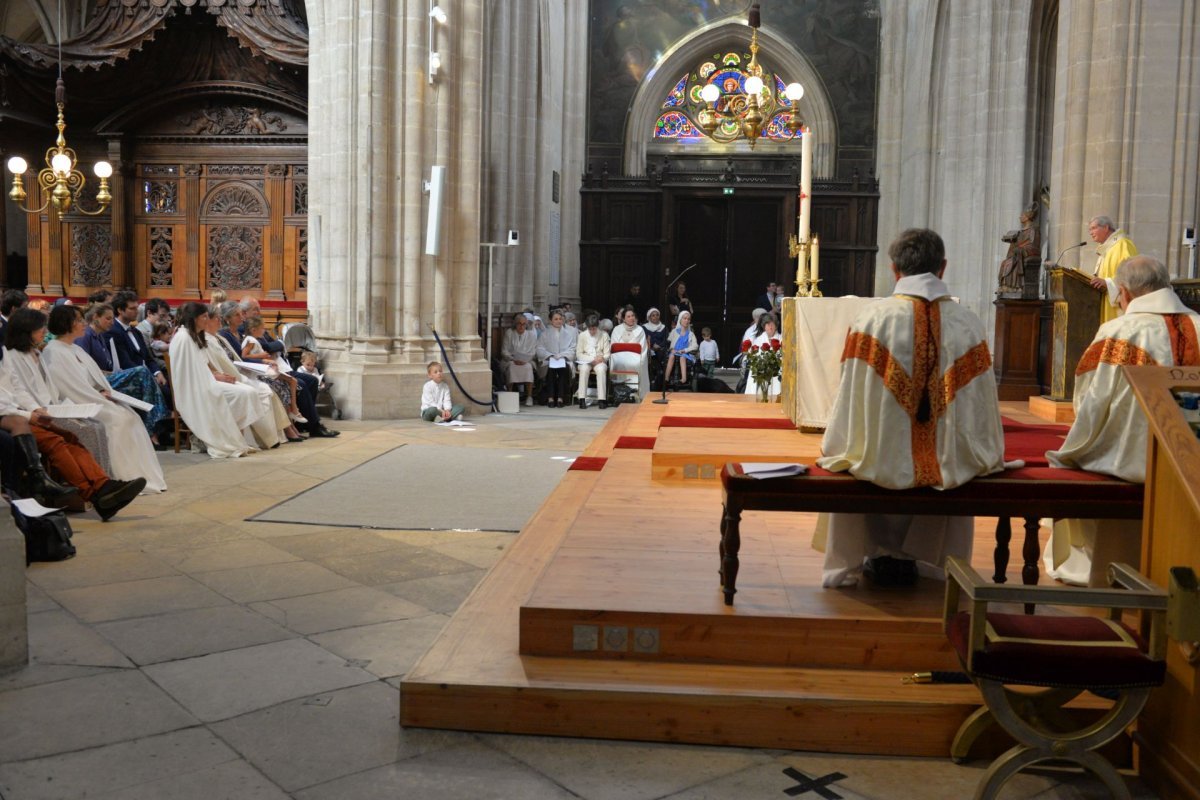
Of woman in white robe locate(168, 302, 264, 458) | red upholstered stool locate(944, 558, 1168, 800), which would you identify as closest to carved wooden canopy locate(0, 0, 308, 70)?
woman in white robe locate(168, 302, 264, 458)

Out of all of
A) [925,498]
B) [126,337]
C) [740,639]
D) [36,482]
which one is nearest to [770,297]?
[126,337]

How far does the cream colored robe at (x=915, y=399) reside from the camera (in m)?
4.10

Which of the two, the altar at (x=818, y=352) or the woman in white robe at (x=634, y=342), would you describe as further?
the woman in white robe at (x=634, y=342)

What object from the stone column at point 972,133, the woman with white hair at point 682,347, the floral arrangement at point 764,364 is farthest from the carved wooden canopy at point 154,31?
the stone column at point 972,133

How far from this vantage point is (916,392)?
13.8 ft

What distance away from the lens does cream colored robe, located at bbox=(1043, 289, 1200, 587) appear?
448 centimetres

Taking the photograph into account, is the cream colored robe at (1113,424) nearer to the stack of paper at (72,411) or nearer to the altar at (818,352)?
the altar at (818,352)

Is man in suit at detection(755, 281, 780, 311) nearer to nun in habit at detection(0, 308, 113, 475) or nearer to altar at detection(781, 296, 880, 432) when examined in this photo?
altar at detection(781, 296, 880, 432)

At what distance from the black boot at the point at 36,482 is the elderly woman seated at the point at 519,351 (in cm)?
879

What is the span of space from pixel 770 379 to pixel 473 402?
520cm

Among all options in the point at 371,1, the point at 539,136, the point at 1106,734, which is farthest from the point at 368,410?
the point at 1106,734

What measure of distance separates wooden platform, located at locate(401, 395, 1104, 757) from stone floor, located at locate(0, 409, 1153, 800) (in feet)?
0.26

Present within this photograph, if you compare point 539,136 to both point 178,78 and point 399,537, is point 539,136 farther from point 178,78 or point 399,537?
point 399,537

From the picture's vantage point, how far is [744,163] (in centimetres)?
2392
